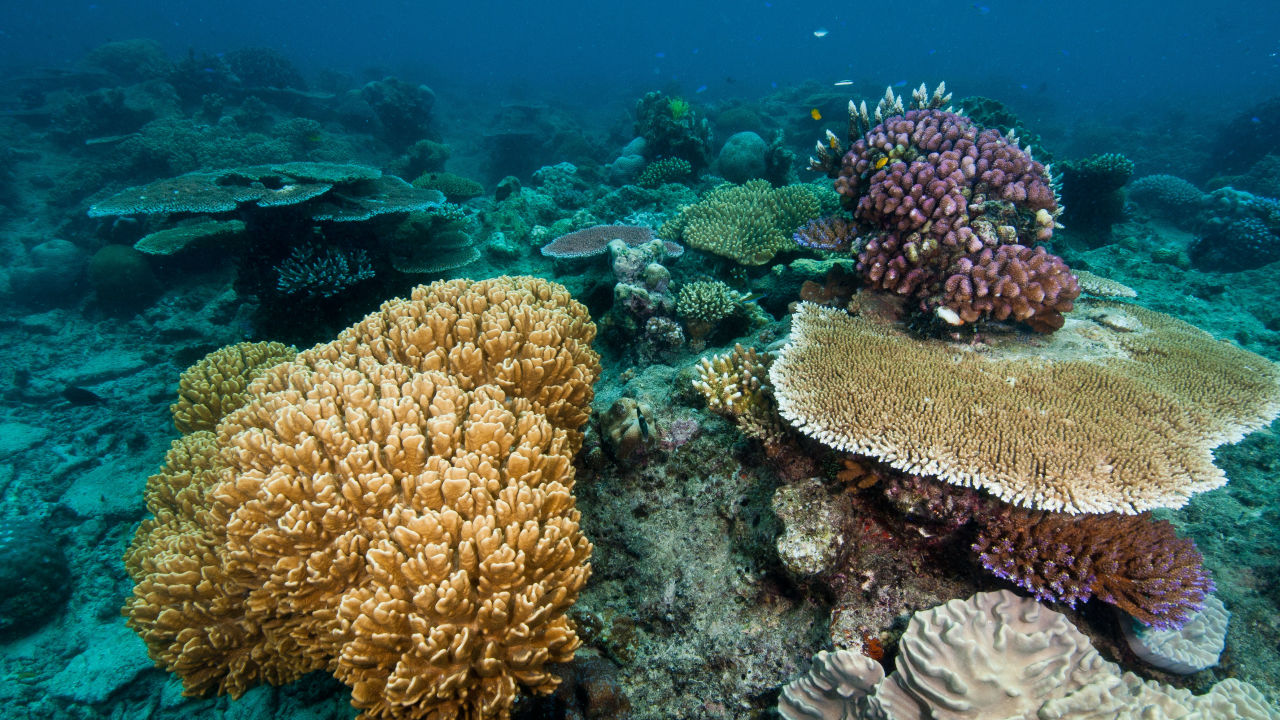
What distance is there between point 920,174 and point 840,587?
321 cm

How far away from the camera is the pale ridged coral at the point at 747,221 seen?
662 centimetres

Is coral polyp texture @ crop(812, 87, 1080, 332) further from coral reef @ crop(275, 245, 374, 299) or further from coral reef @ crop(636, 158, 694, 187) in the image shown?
coral reef @ crop(636, 158, 694, 187)

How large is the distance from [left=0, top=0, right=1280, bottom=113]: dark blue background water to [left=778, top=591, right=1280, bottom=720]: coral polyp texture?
3815cm

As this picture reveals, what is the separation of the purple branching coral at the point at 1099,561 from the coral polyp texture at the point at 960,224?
1.50 meters

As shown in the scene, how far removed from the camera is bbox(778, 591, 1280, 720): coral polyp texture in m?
2.19

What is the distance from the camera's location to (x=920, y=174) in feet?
12.7

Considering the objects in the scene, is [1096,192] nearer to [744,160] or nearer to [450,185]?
[744,160]

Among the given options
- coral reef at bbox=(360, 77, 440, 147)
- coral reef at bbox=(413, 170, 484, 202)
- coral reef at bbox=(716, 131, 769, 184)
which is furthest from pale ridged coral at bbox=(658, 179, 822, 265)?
coral reef at bbox=(360, 77, 440, 147)

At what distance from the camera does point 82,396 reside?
26.8 feet

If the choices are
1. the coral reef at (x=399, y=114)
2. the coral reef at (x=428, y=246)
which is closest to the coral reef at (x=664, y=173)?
the coral reef at (x=428, y=246)

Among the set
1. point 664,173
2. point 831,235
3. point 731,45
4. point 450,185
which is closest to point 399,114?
point 450,185

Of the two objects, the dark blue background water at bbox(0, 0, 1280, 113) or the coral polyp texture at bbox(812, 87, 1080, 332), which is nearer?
the coral polyp texture at bbox(812, 87, 1080, 332)

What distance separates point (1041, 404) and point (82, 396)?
42.8ft

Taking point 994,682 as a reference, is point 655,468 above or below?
below
